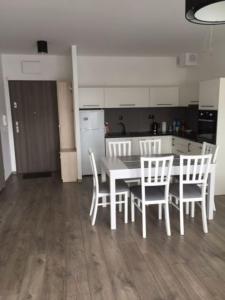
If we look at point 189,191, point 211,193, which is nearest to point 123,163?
point 189,191

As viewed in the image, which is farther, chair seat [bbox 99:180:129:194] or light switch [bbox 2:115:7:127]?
light switch [bbox 2:115:7:127]

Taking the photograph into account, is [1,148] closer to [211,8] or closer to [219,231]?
[219,231]

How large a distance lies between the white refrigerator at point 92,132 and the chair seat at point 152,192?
2.18 m

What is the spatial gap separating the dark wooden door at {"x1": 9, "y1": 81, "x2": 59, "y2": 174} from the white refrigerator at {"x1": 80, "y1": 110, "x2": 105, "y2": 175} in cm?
87

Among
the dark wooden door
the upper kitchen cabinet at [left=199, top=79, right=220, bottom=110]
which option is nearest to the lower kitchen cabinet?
the upper kitchen cabinet at [left=199, top=79, right=220, bottom=110]

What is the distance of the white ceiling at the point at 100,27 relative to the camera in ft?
8.91

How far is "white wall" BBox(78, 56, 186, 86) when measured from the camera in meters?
5.46

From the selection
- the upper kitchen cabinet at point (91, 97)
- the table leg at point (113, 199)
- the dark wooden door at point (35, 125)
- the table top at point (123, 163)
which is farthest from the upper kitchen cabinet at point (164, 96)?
the table leg at point (113, 199)

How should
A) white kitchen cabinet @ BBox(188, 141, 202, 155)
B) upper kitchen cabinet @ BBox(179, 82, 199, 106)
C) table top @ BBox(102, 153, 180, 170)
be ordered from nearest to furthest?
table top @ BBox(102, 153, 180, 170), white kitchen cabinet @ BBox(188, 141, 202, 155), upper kitchen cabinet @ BBox(179, 82, 199, 106)

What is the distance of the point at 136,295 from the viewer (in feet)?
6.48

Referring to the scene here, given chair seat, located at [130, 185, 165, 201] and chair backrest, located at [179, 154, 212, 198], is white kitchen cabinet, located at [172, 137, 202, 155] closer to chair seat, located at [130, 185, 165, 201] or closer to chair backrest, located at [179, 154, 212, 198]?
chair backrest, located at [179, 154, 212, 198]

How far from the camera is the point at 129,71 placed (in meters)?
5.62

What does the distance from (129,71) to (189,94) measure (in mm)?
1439

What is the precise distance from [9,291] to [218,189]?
3.33m
